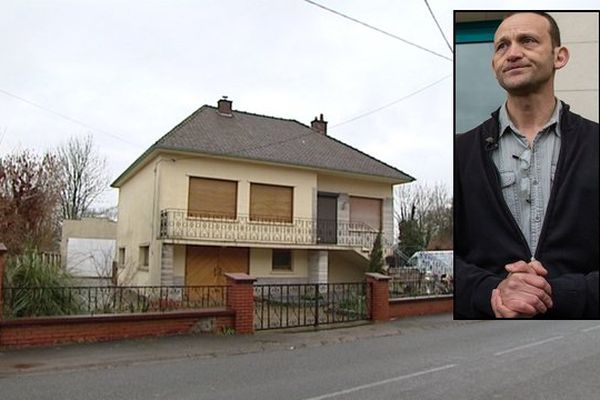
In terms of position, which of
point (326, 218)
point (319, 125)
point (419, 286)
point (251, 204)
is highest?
point (319, 125)

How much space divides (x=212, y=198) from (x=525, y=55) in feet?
64.7

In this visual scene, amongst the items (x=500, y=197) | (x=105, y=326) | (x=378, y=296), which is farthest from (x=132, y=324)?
(x=500, y=197)

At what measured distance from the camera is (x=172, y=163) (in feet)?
70.6

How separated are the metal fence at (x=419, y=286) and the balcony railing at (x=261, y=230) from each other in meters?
5.58

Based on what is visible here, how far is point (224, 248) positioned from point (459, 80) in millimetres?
19810

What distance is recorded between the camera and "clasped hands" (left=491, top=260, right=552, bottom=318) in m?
3.13

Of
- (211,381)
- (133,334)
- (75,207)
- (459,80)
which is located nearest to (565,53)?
(459,80)

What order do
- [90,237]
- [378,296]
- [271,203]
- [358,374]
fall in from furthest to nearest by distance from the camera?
[90,237] < [271,203] < [378,296] < [358,374]

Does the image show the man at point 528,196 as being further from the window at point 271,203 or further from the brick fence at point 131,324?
the window at point 271,203

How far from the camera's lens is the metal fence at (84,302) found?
11492 millimetres

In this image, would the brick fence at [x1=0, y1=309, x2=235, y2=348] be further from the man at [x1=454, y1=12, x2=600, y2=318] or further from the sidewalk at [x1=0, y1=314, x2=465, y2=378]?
the man at [x1=454, y1=12, x2=600, y2=318]

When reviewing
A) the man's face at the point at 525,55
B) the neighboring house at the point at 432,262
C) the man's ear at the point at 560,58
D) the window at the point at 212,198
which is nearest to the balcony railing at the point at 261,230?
the window at the point at 212,198

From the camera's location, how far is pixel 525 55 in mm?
3213

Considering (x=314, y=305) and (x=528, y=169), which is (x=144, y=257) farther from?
(x=528, y=169)
